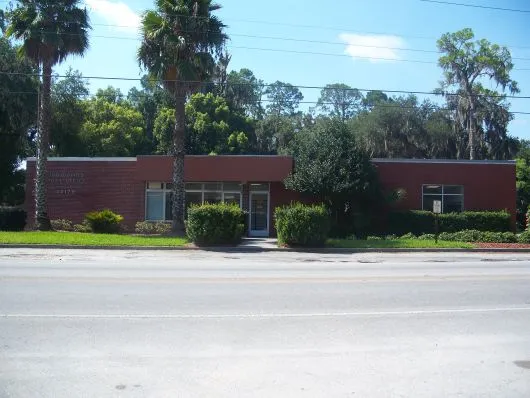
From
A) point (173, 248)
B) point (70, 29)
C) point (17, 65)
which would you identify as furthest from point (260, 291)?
point (17, 65)

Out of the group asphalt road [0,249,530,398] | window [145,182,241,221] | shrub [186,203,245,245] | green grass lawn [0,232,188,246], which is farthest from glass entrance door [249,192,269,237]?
asphalt road [0,249,530,398]

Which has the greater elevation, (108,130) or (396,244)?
(108,130)

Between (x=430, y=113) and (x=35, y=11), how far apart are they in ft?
128

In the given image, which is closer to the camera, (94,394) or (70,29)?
(94,394)

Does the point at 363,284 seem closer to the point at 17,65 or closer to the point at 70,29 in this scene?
the point at 70,29

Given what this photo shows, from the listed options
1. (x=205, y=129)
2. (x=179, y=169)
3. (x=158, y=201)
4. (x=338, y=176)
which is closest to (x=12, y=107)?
(x=158, y=201)

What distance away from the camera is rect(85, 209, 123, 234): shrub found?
981 inches

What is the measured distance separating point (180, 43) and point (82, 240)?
380 inches

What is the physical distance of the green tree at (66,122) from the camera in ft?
122

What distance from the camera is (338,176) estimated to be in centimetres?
2423

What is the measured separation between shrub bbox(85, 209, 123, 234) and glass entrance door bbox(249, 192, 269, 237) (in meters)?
6.90

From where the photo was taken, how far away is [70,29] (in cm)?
2488

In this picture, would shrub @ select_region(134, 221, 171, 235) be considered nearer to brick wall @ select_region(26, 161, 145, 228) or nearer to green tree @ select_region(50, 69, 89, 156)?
brick wall @ select_region(26, 161, 145, 228)

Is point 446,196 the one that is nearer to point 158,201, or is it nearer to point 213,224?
point 213,224
